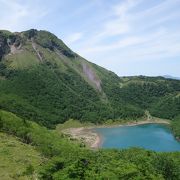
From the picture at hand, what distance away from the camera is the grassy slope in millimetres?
65444

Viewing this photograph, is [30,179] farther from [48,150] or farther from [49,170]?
[48,150]

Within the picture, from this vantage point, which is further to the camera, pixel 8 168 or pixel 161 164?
pixel 161 164

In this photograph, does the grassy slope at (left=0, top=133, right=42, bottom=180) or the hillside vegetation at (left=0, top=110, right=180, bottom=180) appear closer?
the hillside vegetation at (left=0, top=110, right=180, bottom=180)

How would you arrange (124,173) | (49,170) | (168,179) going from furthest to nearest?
(168,179)
(49,170)
(124,173)

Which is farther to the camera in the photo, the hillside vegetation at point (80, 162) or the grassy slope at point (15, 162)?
the grassy slope at point (15, 162)

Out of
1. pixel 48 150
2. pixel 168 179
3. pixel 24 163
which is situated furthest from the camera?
pixel 48 150

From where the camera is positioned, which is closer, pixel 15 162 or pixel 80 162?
pixel 80 162

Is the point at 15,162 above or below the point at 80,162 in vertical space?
below

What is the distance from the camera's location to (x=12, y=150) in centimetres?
8606

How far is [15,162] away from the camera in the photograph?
75312 mm

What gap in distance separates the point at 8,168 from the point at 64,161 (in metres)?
12.8

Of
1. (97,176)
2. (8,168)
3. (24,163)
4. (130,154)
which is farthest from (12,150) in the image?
(130,154)

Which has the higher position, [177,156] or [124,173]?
[124,173]

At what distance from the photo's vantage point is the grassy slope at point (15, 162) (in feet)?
215
